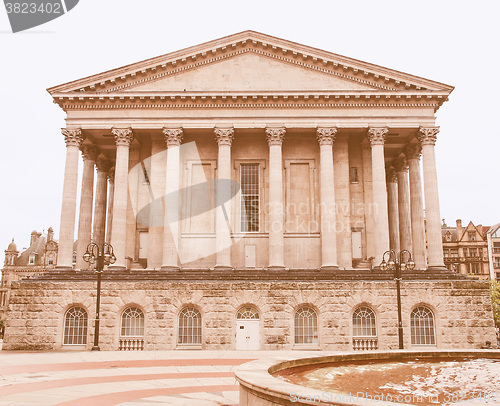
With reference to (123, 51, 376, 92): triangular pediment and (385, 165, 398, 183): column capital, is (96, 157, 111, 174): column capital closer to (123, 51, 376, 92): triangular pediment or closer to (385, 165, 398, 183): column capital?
(123, 51, 376, 92): triangular pediment

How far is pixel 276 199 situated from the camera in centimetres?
3794

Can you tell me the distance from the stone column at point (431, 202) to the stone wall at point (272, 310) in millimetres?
6128

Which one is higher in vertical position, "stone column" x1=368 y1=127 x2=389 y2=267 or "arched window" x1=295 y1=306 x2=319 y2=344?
"stone column" x1=368 y1=127 x2=389 y2=267

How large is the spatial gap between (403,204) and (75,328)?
1150 inches

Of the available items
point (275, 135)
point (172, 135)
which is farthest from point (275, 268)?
point (172, 135)

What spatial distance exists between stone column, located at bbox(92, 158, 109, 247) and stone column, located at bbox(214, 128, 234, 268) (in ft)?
38.2

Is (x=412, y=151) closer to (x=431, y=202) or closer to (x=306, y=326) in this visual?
(x=431, y=202)

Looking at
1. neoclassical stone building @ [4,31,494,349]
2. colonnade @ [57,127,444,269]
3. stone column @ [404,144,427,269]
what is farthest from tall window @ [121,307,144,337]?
stone column @ [404,144,427,269]

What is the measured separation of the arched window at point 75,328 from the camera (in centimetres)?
3111

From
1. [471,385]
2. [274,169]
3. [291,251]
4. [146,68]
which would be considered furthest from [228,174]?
[471,385]

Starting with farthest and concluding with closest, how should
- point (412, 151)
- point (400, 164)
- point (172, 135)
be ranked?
point (400, 164), point (412, 151), point (172, 135)

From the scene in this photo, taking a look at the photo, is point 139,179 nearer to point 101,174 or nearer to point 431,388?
point 101,174

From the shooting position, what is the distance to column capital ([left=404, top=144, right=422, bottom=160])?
41.7 meters

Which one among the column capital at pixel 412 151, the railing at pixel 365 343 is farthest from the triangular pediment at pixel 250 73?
the railing at pixel 365 343
